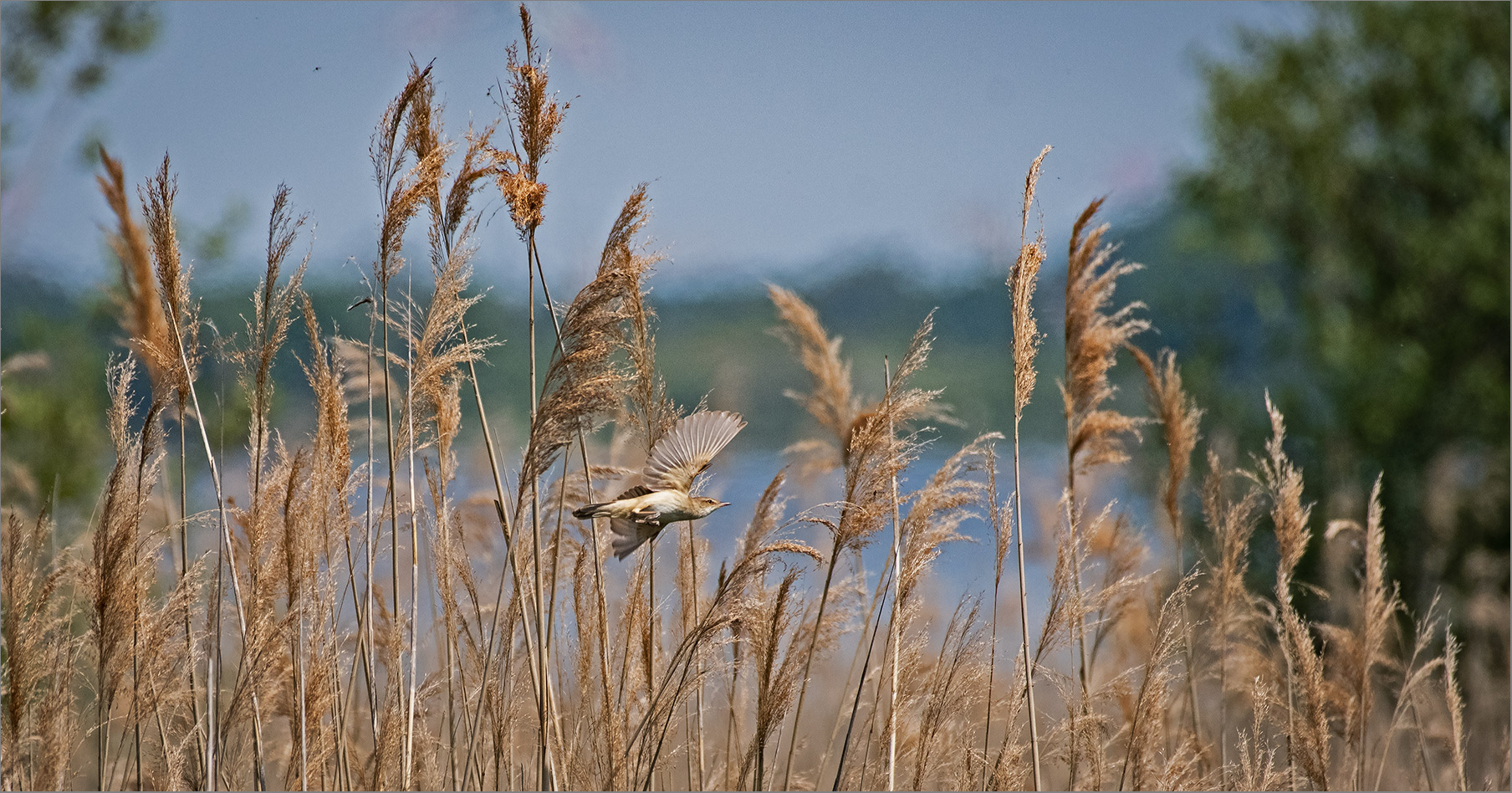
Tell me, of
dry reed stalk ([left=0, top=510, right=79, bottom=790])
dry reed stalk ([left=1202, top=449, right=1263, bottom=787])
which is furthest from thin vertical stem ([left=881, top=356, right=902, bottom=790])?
dry reed stalk ([left=0, top=510, right=79, bottom=790])

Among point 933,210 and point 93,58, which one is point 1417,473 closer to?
point 933,210

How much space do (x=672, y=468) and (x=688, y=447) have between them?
0.05 metres

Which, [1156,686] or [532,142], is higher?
[532,142]

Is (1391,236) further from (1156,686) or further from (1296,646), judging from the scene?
(1156,686)

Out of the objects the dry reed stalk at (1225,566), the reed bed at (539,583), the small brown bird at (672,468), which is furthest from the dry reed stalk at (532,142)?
the dry reed stalk at (1225,566)

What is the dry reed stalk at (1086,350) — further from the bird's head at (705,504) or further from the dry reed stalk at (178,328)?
the dry reed stalk at (178,328)

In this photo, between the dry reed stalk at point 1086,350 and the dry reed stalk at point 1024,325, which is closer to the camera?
the dry reed stalk at point 1024,325

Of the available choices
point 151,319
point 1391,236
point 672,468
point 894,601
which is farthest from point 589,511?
point 1391,236

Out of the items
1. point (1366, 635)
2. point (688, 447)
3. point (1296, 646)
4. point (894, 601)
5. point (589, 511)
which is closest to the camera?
point (589, 511)

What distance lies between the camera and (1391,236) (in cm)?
645

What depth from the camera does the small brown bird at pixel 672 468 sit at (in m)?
1.68

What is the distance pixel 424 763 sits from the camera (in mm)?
2072

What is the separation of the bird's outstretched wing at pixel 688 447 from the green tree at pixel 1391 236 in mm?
5364

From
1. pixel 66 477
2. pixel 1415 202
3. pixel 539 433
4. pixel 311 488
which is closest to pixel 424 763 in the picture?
pixel 311 488
